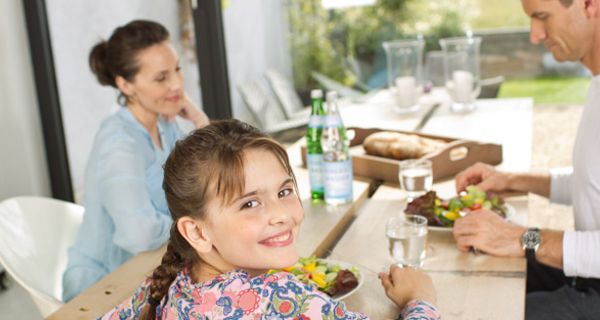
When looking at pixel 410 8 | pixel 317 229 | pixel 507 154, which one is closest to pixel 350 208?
pixel 317 229

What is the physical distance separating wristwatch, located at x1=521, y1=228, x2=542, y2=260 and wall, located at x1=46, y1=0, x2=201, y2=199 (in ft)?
8.30

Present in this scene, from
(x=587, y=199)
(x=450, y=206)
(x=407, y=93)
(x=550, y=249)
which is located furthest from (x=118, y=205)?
(x=407, y=93)

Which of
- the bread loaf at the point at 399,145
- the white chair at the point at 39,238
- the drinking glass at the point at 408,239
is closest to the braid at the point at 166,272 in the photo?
the drinking glass at the point at 408,239

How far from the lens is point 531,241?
1670 mm

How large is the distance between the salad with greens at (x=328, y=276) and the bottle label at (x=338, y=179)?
491mm

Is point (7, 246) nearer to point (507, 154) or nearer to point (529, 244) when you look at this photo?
point (529, 244)

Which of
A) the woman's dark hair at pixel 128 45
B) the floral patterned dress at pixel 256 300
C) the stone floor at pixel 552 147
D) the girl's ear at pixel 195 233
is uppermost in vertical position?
the woman's dark hair at pixel 128 45

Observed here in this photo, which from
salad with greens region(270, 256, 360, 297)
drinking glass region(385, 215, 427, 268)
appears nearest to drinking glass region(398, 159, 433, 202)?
drinking glass region(385, 215, 427, 268)

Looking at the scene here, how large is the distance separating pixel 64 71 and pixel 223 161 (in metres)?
2.84

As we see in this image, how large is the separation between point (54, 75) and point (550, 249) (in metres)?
2.77

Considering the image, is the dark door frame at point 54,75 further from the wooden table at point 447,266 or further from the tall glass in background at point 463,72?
the wooden table at point 447,266

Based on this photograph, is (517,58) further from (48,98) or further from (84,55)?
(48,98)

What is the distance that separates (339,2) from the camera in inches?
152

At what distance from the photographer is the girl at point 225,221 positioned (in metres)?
1.17
